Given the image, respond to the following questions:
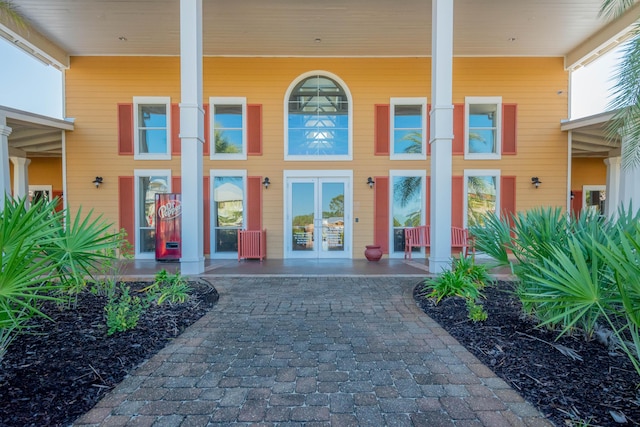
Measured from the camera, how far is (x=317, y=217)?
27.9 feet

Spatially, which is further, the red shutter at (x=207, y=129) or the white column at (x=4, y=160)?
the red shutter at (x=207, y=129)

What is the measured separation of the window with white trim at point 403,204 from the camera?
850cm

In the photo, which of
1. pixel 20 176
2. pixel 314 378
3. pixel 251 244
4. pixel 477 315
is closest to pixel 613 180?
pixel 477 315

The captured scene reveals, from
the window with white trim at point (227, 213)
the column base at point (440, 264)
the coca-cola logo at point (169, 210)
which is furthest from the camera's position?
the window with white trim at point (227, 213)

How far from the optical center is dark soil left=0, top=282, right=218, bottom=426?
193 cm

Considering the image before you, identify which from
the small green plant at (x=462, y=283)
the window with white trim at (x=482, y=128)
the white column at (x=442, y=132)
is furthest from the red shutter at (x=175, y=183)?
the window with white trim at (x=482, y=128)

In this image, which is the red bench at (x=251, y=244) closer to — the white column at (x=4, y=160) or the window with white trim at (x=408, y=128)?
the window with white trim at (x=408, y=128)

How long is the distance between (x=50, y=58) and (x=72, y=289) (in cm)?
746

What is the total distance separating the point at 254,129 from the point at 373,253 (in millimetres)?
4599

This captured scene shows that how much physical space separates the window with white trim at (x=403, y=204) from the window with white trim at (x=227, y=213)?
13.4 feet

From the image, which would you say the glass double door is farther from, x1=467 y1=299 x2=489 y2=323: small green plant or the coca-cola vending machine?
x1=467 y1=299 x2=489 y2=323: small green plant

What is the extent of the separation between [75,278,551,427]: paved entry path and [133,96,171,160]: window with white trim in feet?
20.7

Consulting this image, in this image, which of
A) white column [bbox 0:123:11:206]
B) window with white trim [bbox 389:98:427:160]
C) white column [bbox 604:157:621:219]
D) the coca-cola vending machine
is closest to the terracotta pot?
window with white trim [bbox 389:98:427:160]

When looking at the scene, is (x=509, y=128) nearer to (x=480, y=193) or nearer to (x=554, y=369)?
(x=480, y=193)
